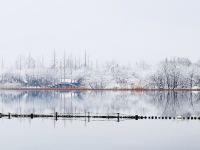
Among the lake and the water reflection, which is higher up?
the water reflection

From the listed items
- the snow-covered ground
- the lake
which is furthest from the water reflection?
the snow-covered ground

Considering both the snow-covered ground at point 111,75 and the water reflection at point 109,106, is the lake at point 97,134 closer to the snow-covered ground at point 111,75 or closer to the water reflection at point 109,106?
the water reflection at point 109,106

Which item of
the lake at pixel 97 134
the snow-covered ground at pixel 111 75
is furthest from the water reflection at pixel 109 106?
the snow-covered ground at pixel 111 75

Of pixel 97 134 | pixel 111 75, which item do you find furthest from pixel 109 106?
pixel 111 75

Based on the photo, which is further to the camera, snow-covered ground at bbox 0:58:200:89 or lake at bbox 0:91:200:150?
snow-covered ground at bbox 0:58:200:89

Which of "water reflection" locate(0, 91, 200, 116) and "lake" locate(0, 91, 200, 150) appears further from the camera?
"water reflection" locate(0, 91, 200, 116)

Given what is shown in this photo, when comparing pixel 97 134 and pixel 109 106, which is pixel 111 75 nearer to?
pixel 109 106

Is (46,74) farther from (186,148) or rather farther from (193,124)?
(186,148)

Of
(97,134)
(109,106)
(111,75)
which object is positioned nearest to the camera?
(97,134)

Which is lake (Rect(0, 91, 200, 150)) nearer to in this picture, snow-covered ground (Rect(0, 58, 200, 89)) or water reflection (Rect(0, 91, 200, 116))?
water reflection (Rect(0, 91, 200, 116))

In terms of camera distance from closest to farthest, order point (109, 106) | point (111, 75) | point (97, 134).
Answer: point (97, 134), point (109, 106), point (111, 75)

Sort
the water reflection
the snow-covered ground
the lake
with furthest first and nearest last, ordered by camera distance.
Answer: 1. the snow-covered ground
2. the water reflection
3. the lake

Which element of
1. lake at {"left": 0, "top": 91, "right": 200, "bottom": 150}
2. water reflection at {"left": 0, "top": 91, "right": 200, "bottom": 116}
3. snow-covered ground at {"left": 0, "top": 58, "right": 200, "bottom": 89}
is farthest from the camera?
snow-covered ground at {"left": 0, "top": 58, "right": 200, "bottom": 89}

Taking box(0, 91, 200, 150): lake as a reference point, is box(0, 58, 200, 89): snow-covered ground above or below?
above
